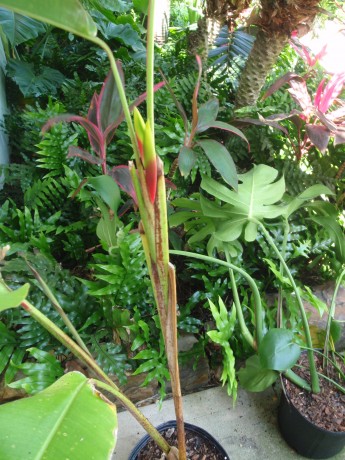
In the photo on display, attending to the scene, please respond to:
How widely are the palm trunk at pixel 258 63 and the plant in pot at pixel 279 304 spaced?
0.70 m

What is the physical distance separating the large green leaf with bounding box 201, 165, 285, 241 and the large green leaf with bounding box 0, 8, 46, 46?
4.73 ft

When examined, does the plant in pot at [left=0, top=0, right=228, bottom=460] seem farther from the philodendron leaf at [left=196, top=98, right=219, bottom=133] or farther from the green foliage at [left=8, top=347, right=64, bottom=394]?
the philodendron leaf at [left=196, top=98, right=219, bottom=133]

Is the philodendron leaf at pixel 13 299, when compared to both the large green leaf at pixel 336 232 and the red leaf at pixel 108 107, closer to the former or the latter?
the red leaf at pixel 108 107

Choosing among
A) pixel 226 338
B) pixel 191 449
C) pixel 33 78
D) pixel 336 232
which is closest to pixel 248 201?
pixel 336 232

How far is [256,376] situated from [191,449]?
0.30 m

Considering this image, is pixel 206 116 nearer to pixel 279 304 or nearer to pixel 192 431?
pixel 279 304

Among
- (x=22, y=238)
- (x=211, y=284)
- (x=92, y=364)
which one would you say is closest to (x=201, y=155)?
(x=211, y=284)

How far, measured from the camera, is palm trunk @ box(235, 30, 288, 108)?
1614 millimetres

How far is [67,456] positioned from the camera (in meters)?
0.48

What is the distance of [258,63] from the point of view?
5.57 ft

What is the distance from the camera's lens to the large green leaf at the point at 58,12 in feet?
1.60

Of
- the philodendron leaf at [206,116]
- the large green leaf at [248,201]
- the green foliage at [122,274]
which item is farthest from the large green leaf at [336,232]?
the green foliage at [122,274]

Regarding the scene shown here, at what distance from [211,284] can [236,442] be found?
0.58 metres

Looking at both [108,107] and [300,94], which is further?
[300,94]
